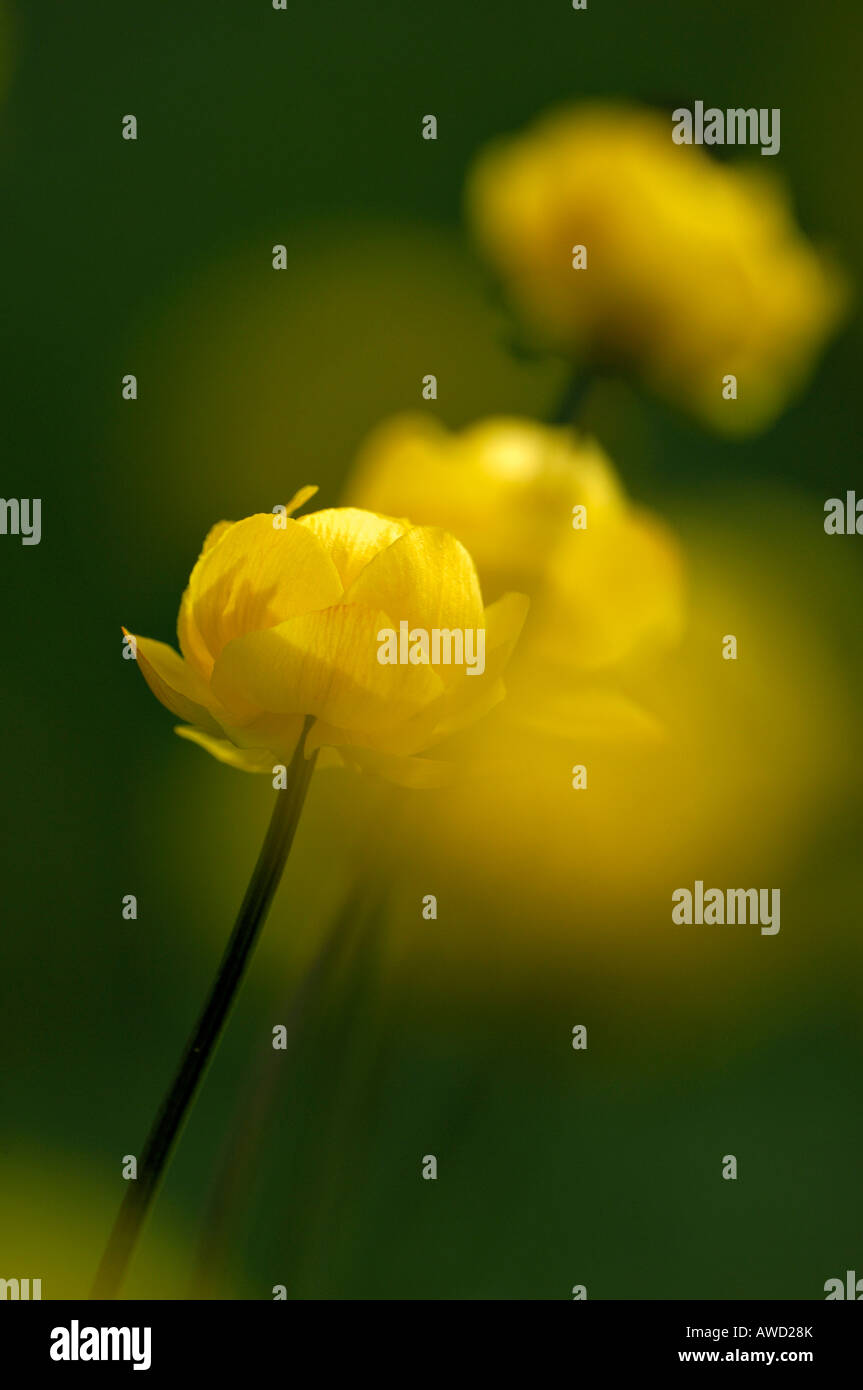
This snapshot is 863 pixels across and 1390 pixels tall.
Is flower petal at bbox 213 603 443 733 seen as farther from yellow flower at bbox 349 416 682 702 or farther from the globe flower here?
yellow flower at bbox 349 416 682 702

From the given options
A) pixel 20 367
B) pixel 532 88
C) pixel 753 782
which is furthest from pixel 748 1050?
pixel 20 367

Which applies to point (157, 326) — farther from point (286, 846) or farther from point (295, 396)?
point (286, 846)

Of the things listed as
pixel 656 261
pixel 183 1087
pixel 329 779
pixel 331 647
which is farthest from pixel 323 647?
pixel 656 261

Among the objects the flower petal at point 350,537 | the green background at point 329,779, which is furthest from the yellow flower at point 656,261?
the flower petal at point 350,537

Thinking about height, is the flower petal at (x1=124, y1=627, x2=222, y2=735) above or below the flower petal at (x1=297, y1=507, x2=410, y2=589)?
below

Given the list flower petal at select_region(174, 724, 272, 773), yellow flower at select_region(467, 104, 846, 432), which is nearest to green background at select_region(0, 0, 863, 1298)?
yellow flower at select_region(467, 104, 846, 432)

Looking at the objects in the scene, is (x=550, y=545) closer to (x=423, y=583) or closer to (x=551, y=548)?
(x=551, y=548)

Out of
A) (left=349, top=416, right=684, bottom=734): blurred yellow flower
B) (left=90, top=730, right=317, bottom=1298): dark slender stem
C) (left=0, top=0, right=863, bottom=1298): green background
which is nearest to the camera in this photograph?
(left=90, top=730, right=317, bottom=1298): dark slender stem
